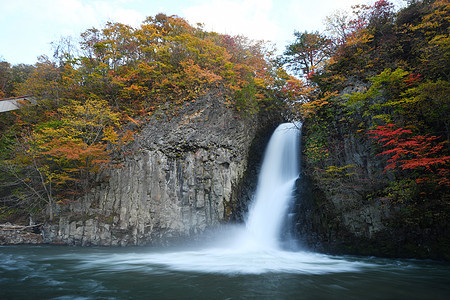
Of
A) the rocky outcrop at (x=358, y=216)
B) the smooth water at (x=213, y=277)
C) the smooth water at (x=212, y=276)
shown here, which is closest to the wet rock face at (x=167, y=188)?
the smooth water at (x=212, y=276)

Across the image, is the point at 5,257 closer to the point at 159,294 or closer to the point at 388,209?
the point at 159,294

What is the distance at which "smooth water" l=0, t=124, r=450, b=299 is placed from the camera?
4.98m

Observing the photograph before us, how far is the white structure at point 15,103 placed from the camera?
54.6 ft

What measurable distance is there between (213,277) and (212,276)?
Result: 13 cm

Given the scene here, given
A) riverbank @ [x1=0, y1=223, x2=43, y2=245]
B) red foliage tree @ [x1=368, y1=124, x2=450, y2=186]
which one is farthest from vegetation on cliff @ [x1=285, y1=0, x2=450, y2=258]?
riverbank @ [x1=0, y1=223, x2=43, y2=245]

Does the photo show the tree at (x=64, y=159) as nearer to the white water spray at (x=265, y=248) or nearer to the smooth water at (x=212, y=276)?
the smooth water at (x=212, y=276)

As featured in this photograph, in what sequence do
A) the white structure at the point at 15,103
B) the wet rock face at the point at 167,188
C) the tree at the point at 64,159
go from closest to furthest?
the wet rock face at the point at 167,188
the tree at the point at 64,159
the white structure at the point at 15,103

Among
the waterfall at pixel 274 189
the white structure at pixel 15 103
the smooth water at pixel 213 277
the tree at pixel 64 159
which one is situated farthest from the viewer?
the white structure at pixel 15 103

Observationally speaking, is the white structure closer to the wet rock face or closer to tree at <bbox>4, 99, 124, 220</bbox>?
tree at <bbox>4, 99, 124, 220</bbox>

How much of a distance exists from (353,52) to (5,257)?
19.6 meters

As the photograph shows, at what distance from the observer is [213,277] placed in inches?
253

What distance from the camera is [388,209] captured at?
9422 mm

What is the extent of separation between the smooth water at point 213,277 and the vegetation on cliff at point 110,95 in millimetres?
5045

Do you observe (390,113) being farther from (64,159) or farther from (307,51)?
(64,159)
